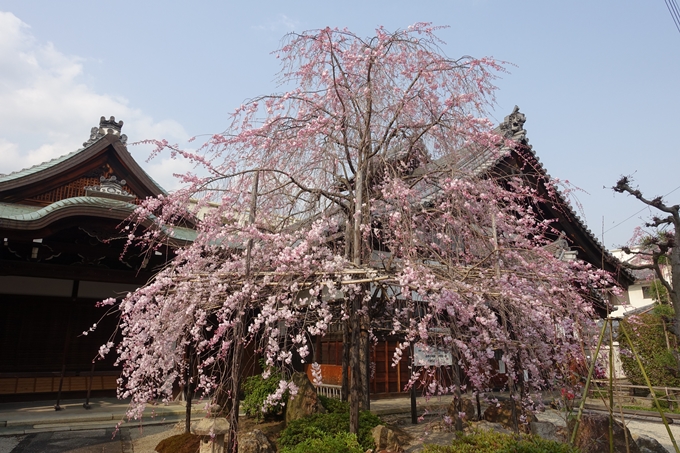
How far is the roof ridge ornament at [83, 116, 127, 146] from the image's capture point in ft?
44.5

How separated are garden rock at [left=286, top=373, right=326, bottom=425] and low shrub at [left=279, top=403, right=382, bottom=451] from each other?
0.87 metres

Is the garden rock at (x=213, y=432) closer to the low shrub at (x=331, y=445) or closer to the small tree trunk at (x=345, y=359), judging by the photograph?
the low shrub at (x=331, y=445)

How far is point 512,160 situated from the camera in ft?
45.1

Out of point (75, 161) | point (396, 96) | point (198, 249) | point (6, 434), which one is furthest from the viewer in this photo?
point (75, 161)

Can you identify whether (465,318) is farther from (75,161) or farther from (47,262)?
(75,161)

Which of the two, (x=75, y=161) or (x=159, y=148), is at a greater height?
(x=75, y=161)

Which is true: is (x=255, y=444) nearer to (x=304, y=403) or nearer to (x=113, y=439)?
(x=304, y=403)

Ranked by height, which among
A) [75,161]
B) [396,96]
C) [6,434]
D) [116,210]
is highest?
[75,161]

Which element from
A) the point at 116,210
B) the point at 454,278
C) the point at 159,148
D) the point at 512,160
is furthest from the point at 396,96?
the point at 512,160

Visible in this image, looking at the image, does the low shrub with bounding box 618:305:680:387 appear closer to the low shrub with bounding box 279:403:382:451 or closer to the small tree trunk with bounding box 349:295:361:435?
the low shrub with bounding box 279:403:382:451

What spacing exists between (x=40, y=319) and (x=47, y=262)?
1.70 m

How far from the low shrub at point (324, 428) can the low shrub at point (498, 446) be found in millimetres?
1311

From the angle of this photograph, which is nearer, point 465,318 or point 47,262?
point 465,318

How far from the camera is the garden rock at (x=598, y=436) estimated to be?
7199 mm
